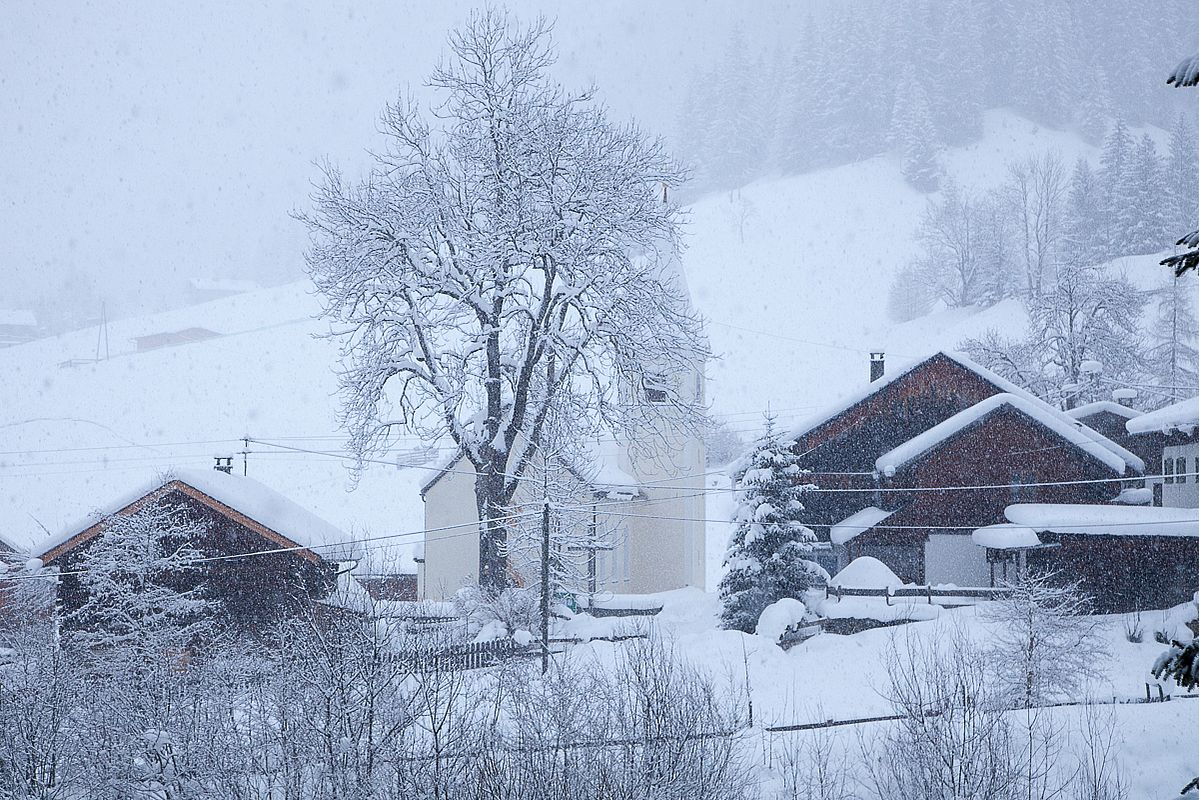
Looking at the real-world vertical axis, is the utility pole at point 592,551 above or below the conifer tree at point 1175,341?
below

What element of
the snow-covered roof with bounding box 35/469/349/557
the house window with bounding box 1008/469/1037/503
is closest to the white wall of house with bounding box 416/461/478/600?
the snow-covered roof with bounding box 35/469/349/557

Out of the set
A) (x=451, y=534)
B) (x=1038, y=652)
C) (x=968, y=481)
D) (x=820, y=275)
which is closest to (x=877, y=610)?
(x=968, y=481)

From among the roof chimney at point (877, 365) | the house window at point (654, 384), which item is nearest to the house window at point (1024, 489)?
the roof chimney at point (877, 365)

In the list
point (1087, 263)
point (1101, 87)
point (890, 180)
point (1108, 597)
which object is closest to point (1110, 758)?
point (1108, 597)

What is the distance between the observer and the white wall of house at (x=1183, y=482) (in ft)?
97.4

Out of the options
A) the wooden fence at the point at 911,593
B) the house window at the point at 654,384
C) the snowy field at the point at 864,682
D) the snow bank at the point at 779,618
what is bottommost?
the snowy field at the point at 864,682

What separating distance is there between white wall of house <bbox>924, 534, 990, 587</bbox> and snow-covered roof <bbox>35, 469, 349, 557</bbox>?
16.4 meters

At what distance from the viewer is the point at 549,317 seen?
2422 cm

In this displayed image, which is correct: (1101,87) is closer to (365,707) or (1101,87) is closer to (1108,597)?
(1108,597)

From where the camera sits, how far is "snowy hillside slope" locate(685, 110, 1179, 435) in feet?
221

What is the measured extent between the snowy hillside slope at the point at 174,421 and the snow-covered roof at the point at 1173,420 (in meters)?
29.0

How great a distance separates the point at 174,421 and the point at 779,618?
175 feet

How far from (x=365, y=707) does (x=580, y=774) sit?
8.60ft

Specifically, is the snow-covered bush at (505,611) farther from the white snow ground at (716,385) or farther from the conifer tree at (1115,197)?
the conifer tree at (1115,197)
